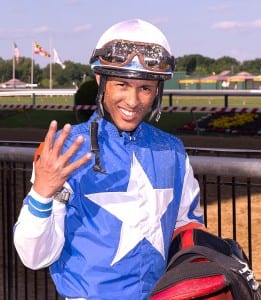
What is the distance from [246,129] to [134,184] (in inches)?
714

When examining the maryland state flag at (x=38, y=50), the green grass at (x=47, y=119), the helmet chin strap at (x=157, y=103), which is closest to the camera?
the helmet chin strap at (x=157, y=103)

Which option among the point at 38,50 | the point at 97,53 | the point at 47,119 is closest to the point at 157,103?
the point at 97,53

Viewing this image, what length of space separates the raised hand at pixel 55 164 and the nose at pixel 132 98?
316 mm

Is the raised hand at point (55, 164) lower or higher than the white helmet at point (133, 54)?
lower

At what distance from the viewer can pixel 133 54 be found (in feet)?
8.53

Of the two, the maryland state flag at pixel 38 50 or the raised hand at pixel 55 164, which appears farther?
the maryland state flag at pixel 38 50

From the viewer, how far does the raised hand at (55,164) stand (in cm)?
234

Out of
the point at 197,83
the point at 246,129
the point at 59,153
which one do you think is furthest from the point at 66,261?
the point at 197,83

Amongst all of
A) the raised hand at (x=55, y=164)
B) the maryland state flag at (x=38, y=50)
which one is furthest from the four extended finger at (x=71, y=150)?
the maryland state flag at (x=38, y=50)

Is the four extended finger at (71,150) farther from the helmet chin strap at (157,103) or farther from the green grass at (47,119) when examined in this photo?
the green grass at (47,119)

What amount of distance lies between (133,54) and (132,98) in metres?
0.15

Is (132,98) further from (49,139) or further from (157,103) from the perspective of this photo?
(49,139)

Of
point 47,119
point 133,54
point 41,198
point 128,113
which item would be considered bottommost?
point 47,119

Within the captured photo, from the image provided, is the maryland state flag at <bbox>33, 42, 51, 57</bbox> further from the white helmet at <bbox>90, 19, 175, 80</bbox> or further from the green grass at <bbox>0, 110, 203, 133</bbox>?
the white helmet at <bbox>90, 19, 175, 80</bbox>
